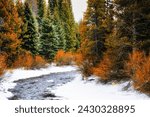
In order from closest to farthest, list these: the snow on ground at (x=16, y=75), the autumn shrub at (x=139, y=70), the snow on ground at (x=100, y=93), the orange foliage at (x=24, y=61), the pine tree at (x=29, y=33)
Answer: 1. the autumn shrub at (x=139, y=70)
2. the snow on ground at (x=100, y=93)
3. the snow on ground at (x=16, y=75)
4. the orange foliage at (x=24, y=61)
5. the pine tree at (x=29, y=33)

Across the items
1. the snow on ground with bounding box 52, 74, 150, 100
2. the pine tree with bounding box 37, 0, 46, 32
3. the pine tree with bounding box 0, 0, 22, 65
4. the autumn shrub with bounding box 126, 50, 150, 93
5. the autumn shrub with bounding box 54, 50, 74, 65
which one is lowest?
the autumn shrub with bounding box 54, 50, 74, 65

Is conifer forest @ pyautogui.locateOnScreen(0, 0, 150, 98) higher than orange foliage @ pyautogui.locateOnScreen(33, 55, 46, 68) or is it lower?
higher

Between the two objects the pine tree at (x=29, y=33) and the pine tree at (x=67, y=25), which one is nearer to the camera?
the pine tree at (x=29, y=33)

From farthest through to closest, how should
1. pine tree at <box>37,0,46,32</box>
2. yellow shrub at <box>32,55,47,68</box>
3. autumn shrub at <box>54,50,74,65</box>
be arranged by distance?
1. pine tree at <box>37,0,46,32</box>
2. autumn shrub at <box>54,50,74,65</box>
3. yellow shrub at <box>32,55,47,68</box>

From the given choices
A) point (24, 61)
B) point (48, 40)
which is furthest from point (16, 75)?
point (48, 40)

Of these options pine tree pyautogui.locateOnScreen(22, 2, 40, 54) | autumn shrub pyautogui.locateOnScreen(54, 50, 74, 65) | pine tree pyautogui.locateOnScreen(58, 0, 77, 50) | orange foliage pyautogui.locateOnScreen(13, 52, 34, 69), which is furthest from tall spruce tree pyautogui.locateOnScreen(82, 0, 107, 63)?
pine tree pyautogui.locateOnScreen(58, 0, 77, 50)

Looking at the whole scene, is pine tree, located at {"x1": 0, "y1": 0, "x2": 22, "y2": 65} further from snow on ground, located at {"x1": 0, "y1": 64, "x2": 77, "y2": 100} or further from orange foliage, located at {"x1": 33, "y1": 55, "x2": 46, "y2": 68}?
orange foliage, located at {"x1": 33, "y1": 55, "x2": 46, "y2": 68}

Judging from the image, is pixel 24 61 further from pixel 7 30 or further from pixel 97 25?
pixel 97 25

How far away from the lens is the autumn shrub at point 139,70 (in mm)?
19620

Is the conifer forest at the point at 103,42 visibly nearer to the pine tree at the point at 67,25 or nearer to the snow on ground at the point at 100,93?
the snow on ground at the point at 100,93

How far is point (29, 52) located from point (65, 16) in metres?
34.2

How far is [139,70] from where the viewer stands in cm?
2027

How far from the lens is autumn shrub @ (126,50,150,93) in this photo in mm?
19620

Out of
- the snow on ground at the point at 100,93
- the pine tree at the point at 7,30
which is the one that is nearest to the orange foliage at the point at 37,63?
the pine tree at the point at 7,30
